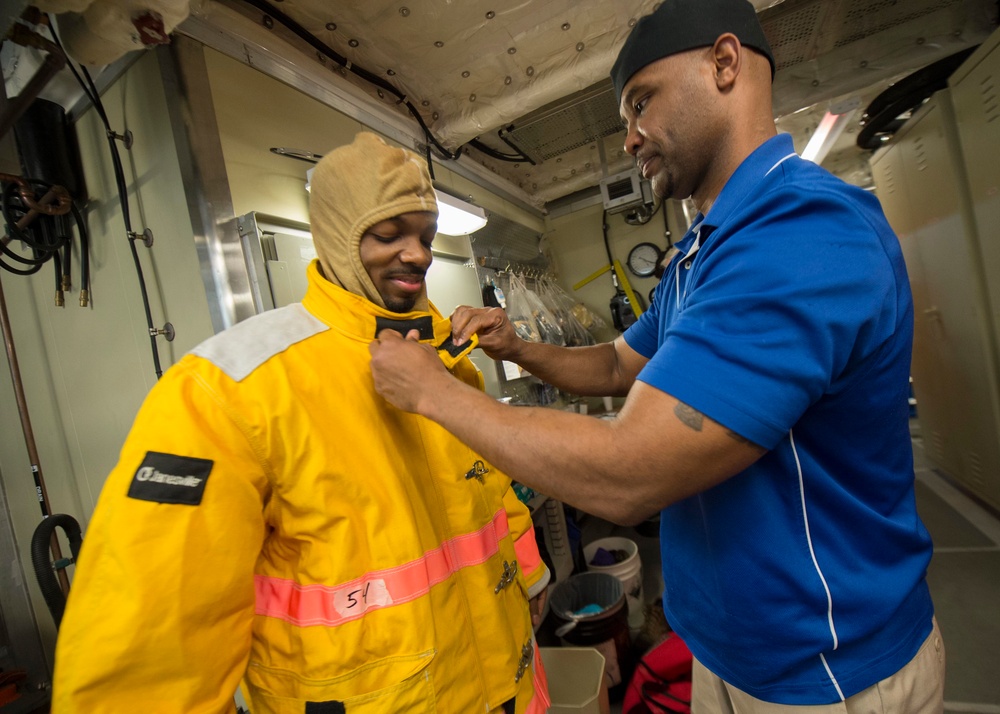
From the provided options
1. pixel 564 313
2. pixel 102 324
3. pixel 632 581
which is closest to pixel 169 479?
pixel 102 324

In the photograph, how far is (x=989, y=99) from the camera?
2.30m

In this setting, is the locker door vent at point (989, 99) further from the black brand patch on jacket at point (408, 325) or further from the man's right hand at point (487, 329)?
the black brand patch on jacket at point (408, 325)

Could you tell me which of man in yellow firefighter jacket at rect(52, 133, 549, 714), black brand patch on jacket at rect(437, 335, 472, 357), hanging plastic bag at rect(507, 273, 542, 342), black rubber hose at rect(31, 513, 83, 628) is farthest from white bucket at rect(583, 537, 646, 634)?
black rubber hose at rect(31, 513, 83, 628)

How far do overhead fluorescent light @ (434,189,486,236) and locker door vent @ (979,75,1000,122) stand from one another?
2.68 meters

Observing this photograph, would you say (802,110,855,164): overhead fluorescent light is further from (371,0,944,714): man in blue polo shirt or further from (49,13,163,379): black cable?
(49,13,163,379): black cable

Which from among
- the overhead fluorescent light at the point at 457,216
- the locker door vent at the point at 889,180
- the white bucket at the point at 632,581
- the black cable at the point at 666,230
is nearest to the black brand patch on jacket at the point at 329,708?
the overhead fluorescent light at the point at 457,216

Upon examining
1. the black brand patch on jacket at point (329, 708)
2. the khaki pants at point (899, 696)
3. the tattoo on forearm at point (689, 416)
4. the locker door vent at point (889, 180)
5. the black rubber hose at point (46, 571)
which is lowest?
the khaki pants at point (899, 696)

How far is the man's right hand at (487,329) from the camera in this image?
118 cm

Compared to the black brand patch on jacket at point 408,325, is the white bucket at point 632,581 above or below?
below

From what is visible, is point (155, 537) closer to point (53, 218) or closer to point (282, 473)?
point (282, 473)

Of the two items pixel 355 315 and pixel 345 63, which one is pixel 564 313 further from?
pixel 355 315

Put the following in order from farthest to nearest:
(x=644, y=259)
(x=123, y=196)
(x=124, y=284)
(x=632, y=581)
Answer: (x=644, y=259), (x=632, y=581), (x=124, y=284), (x=123, y=196)

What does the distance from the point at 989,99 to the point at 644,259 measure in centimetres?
257

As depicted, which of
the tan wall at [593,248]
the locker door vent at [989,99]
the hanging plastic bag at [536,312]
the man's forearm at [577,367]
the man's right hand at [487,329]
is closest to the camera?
the man's right hand at [487,329]
